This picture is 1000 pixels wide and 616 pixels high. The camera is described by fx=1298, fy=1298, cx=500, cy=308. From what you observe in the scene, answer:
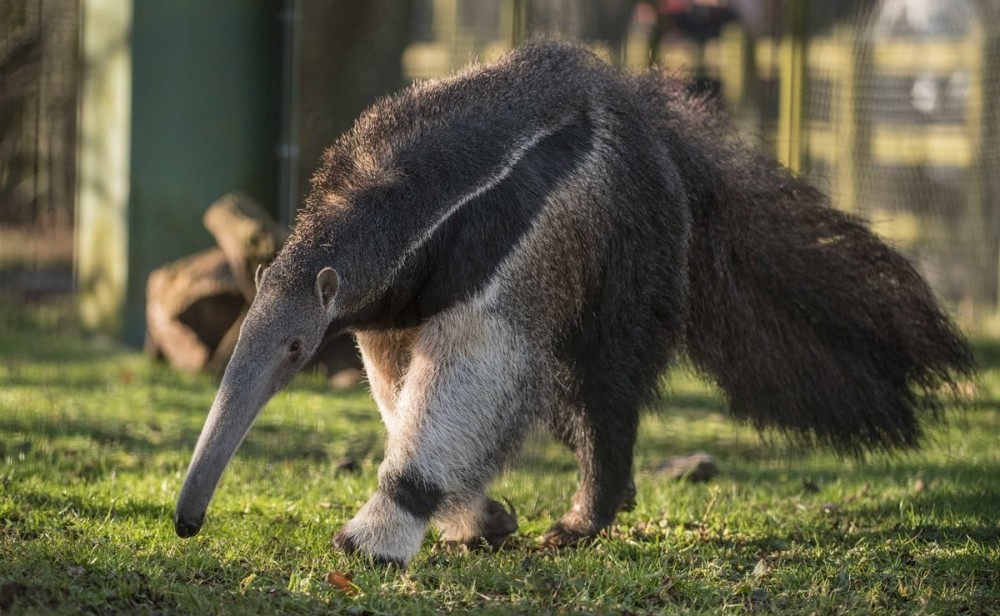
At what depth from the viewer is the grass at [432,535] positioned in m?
4.21

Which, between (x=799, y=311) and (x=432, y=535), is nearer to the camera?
(x=432, y=535)

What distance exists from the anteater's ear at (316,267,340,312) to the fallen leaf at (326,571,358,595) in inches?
35.8

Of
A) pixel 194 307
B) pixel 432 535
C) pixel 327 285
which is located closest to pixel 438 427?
pixel 327 285

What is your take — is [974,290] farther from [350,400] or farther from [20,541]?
[20,541]

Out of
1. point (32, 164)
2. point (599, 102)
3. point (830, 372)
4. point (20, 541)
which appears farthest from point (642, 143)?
point (32, 164)

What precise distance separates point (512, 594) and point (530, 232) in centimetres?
130

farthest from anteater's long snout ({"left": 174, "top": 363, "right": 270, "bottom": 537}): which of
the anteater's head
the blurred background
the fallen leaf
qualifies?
the blurred background

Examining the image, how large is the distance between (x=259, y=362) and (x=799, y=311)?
2507 mm

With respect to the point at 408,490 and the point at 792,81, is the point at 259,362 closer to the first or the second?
the point at 408,490

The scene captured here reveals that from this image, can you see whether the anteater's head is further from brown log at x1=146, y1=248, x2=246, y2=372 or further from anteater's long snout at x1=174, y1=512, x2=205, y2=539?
brown log at x1=146, y1=248, x2=246, y2=372

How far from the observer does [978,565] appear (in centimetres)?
478

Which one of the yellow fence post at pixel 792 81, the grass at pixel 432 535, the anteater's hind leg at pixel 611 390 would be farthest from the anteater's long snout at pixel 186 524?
the yellow fence post at pixel 792 81

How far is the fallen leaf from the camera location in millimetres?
4191

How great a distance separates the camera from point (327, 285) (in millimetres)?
4488
